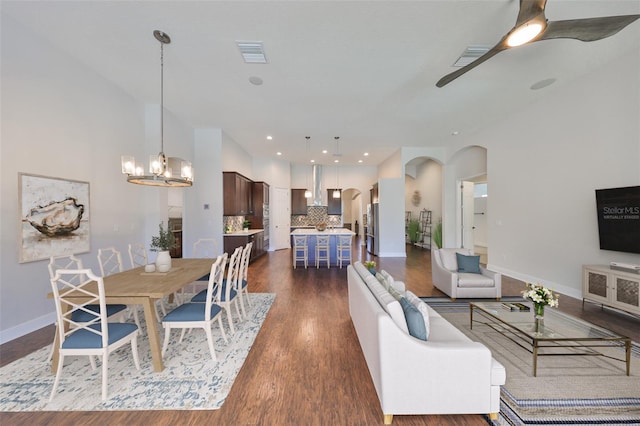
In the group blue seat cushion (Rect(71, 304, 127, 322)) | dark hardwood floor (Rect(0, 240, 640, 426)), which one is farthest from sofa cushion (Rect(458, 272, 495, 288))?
blue seat cushion (Rect(71, 304, 127, 322))

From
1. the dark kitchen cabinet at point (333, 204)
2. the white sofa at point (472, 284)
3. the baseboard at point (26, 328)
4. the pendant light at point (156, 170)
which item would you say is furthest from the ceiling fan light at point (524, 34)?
the dark kitchen cabinet at point (333, 204)

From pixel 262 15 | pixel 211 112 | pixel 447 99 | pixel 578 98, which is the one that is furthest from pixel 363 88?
pixel 578 98

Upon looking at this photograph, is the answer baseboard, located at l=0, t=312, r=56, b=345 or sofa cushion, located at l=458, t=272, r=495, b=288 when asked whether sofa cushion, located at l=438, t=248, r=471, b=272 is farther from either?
baseboard, located at l=0, t=312, r=56, b=345

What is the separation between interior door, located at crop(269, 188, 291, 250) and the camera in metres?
9.45

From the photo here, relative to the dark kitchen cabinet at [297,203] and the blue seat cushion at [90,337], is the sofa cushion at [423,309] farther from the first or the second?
the dark kitchen cabinet at [297,203]

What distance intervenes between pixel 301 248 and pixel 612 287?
→ 558 cm

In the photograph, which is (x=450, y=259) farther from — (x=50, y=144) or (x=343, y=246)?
(x=50, y=144)

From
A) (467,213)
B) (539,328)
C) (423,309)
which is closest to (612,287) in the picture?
(539,328)

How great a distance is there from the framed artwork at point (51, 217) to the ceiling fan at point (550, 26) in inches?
221

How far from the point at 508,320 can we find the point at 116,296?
12.5 ft

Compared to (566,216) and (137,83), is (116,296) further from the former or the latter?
(566,216)

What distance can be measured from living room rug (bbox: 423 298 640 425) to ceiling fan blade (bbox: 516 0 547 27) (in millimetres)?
3199

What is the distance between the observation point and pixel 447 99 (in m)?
4.54

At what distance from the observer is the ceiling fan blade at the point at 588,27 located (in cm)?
212
